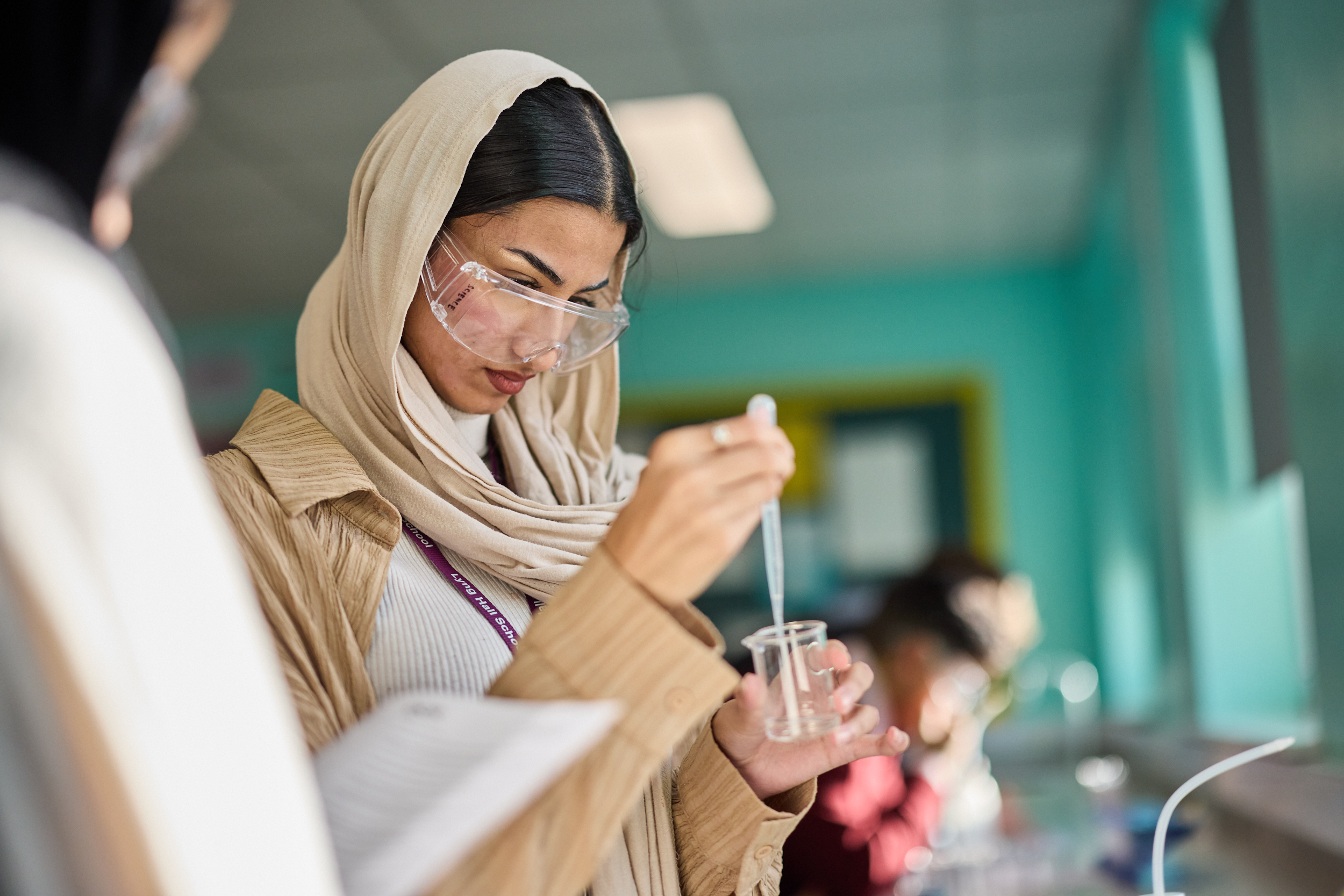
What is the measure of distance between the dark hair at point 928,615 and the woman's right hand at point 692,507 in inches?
97.3

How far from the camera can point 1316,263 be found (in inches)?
74.6

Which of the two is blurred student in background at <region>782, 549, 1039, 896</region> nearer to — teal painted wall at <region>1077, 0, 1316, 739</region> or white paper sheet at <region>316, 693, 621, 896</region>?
teal painted wall at <region>1077, 0, 1316, 739</region>

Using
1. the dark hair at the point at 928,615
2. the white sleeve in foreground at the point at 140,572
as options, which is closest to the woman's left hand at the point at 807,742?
the white sleeve in foreground at the point at 140,572

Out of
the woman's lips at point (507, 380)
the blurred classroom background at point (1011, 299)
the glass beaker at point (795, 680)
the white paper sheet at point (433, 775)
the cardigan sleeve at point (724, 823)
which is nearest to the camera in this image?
the white paper sheet at point (433, 775)

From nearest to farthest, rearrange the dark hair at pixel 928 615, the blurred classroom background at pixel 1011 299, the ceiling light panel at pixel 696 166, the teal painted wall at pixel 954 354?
the blurred classroom background at pixel 1011 299 < the dark hair at pixel 928 615 < the ceiling light panel at pixel 696 166 < the teal painted wall at pixel 954 354

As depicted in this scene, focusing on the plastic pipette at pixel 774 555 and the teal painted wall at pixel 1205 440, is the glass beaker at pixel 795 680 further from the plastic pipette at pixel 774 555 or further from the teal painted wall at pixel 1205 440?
the teal painted wall at pixel 1205 440

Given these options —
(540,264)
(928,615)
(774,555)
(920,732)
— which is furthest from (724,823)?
(928,615)

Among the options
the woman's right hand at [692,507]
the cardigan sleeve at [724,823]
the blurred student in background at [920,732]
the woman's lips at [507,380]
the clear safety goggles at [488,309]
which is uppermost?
the clear safety goggles at [488,309]

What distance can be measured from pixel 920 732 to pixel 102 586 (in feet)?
9.60

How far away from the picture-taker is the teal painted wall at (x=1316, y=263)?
1790mm

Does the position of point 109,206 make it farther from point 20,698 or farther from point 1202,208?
point 1202,208

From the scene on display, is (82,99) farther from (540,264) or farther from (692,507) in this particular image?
(540,264)

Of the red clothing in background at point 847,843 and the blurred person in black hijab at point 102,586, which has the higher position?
the blurred person in black hijab at point 102,586

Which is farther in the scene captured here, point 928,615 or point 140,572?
point 928,615
